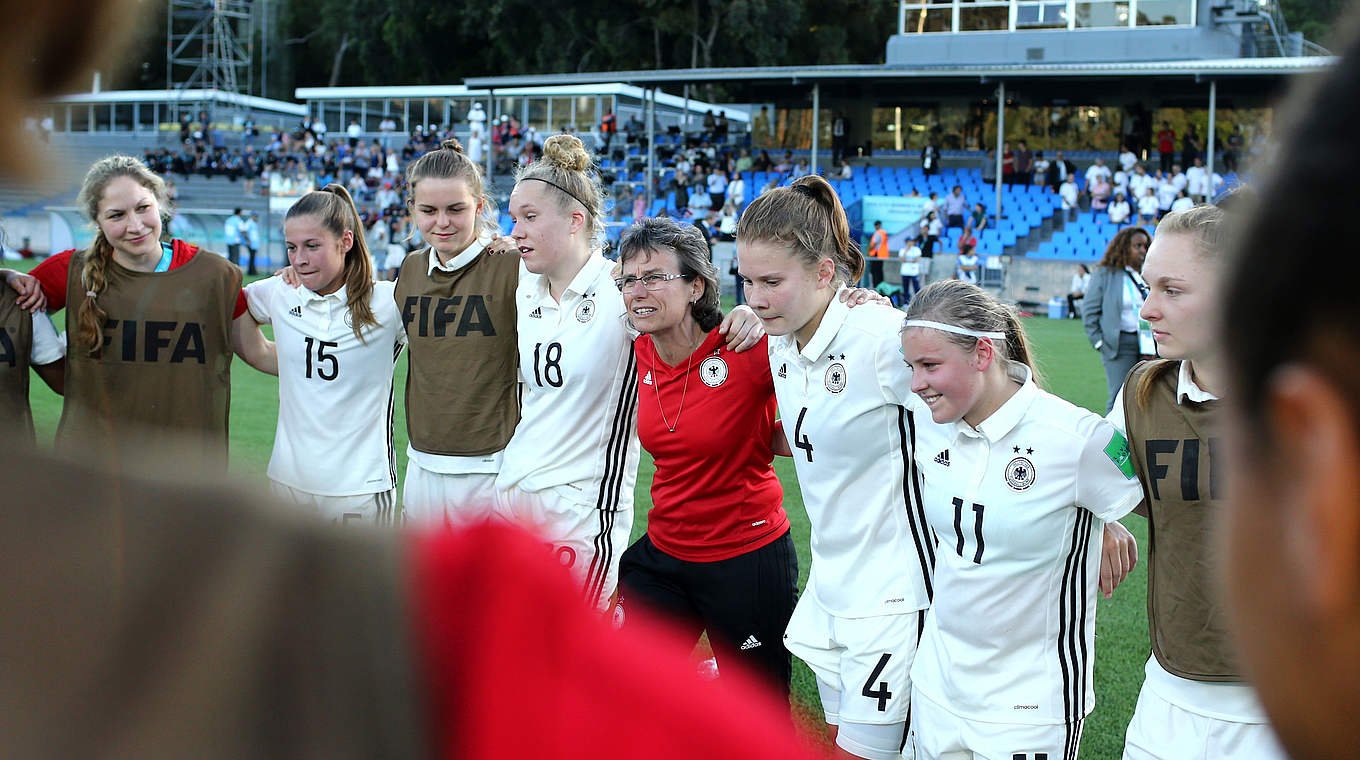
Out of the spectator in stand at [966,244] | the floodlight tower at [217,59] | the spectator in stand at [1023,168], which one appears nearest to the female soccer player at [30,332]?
the spectator in stand at [966,244]

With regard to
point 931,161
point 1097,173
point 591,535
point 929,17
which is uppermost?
point 929,17

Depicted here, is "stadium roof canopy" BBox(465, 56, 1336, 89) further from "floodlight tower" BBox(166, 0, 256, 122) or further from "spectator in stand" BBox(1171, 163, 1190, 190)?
"floodlight tower" BBox(166, 0, 256, 122)

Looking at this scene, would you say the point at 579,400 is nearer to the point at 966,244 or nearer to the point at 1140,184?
the point at 966,244

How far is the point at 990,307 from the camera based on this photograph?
377 cm

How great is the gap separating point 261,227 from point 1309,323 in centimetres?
3676

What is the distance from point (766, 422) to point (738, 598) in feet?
2.24

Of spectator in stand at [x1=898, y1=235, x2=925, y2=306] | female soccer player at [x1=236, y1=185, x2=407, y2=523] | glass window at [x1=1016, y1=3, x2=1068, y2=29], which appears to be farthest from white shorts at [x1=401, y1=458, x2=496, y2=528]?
glass window at [x1=1016, y1=3, x2=1068, y2=29]

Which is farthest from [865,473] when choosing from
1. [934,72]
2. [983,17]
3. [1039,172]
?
[983,17]

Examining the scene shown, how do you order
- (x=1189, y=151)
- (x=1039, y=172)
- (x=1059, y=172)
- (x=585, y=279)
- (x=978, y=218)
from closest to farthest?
(x=585, y=279) → (x=978, y=218) → (x=1189, y=151) → (x=1059, y=172) → (x=1039, y=172)

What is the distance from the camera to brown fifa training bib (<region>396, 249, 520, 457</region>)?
5367mm

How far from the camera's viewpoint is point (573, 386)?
495 centimetres

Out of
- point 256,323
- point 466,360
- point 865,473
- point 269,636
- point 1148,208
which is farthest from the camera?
point 1148,208

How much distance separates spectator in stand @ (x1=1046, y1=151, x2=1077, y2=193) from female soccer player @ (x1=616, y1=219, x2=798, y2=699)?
31455 mm

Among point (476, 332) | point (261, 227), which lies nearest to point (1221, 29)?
point (261, 227)
